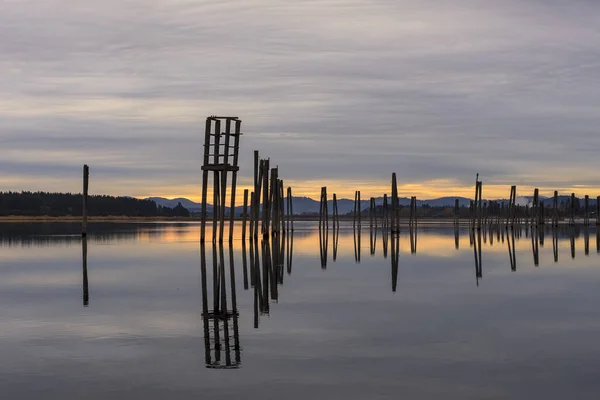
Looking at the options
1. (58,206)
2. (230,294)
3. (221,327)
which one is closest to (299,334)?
(221,327)

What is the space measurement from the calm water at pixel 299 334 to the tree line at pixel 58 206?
5892 inches

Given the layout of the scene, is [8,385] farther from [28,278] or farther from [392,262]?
[392,262]

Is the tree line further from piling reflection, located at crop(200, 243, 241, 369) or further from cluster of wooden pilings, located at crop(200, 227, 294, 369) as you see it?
piling reflection, located at crop(200, 243, 241, 369)

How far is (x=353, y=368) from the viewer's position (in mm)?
10305

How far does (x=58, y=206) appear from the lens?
177875 mm

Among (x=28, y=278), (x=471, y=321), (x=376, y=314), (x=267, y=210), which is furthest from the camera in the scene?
(x=267, y=210)

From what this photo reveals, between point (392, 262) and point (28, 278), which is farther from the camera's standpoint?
point (392, 262)

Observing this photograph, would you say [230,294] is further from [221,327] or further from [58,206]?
[58,206]

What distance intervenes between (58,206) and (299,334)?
17233 cm

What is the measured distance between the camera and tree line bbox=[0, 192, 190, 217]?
6639 inches

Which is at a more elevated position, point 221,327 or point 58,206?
point 58,206

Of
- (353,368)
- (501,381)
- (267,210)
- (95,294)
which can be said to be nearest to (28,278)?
(95,294)

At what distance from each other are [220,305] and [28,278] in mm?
8275

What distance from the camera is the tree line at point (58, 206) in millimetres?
168625
